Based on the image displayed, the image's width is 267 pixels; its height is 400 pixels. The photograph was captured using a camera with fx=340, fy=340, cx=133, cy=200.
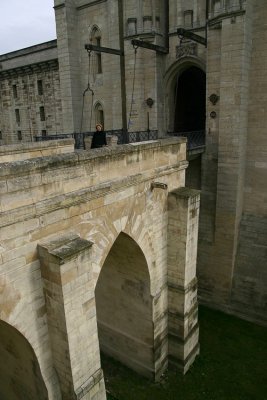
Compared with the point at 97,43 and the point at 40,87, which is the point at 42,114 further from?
the point at 97,43

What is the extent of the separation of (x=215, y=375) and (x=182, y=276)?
140 inches

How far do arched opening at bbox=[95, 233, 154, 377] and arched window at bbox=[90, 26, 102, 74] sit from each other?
37.0ft

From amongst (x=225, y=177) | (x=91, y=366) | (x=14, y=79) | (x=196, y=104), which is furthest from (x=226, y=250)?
(x=14, y=79)

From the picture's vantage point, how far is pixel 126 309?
1094cm

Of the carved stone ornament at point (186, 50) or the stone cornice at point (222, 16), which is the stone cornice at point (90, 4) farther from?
the stone cornice at point (222, 16)

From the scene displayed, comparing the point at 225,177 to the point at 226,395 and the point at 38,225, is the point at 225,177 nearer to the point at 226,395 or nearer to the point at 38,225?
the point at 226,395

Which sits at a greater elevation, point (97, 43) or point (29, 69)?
point (97, 43)

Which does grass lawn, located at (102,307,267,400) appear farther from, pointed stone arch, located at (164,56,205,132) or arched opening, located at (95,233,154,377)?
pointed stone arch, located at (164,56,205,132)

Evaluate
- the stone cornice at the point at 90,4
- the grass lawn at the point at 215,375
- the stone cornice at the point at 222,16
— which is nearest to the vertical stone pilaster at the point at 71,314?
the grass lawn at the point at 215,375

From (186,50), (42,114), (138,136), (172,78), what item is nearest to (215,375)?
(138,136)

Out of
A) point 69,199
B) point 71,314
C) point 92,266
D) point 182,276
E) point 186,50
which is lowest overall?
point 182,276

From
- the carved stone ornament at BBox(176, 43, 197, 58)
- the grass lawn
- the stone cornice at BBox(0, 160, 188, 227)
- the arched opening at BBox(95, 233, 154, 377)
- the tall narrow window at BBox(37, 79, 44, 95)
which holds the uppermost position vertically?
the carved stone ornament at BBox(176, 43, 197, 58)

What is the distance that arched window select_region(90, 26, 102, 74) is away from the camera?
56.3 ft

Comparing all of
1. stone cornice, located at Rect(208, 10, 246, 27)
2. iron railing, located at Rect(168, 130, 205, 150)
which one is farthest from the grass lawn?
stone cornice, located at Rect(208, 10, 246, 27)
